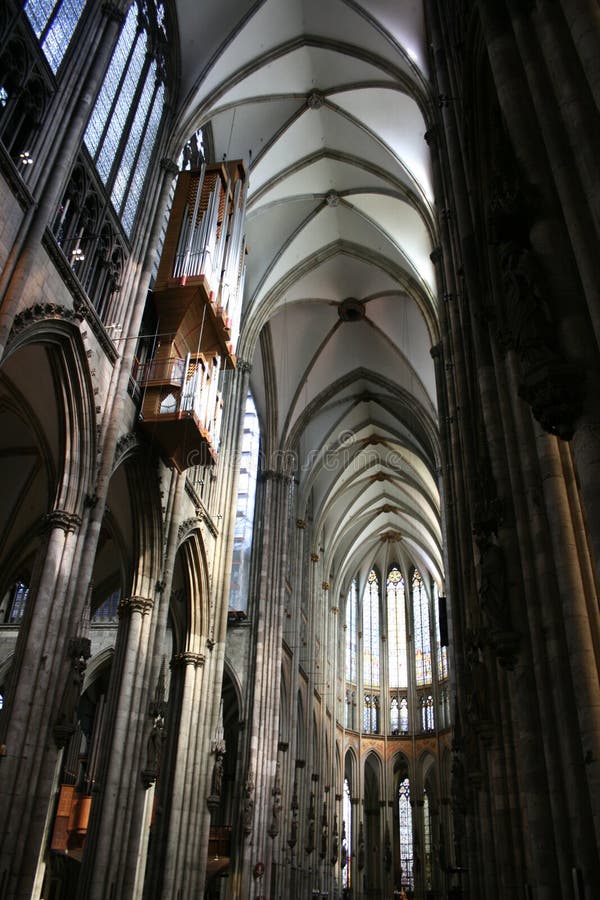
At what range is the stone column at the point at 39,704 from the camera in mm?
9203

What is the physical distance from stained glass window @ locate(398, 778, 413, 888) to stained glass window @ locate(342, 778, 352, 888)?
276cm

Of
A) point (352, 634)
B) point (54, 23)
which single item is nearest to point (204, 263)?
point (54, 23)

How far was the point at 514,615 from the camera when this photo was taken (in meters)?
6.83

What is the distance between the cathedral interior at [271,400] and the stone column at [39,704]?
0.12 feet

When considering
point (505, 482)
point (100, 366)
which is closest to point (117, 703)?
point (100, 366)

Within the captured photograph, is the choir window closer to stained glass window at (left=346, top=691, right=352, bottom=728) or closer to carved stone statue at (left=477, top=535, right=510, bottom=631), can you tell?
stained glass window at (left=346, top=691, right=352, bottom=728)

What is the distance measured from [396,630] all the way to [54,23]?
36.5 meters

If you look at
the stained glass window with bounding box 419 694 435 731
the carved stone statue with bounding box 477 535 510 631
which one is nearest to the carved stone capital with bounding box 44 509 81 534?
the carved stone statue with bounding box 477 535 510 631

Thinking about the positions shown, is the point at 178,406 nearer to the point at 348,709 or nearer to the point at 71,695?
the point at 71,695

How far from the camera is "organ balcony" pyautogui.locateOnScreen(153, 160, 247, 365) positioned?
15.1 meters

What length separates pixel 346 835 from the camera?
37.4 meters

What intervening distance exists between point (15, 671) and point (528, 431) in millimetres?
7168

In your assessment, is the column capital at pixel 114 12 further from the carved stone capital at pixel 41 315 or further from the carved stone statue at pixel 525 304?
the carved stone statue at pixel 525 304

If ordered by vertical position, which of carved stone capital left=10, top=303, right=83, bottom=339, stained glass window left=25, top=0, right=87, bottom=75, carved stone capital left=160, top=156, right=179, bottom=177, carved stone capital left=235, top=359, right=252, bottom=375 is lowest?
carved stone capital left=10, top=303, right=83, bottom=339
